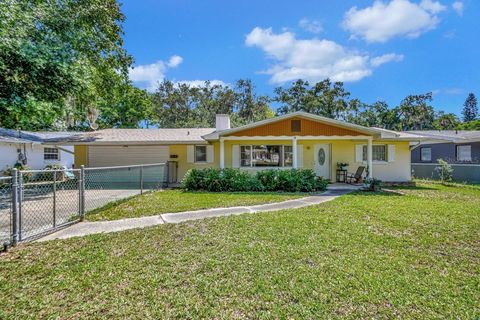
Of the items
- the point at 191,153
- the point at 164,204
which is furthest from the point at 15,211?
the point at 191,153

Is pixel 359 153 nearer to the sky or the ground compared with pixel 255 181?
nearer to the sky

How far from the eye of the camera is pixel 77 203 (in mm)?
6945

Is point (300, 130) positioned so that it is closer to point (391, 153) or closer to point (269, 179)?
point (269, 179)

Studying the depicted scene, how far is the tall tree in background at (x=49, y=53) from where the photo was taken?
8508mm

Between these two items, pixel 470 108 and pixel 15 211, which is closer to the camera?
pixel 15 211

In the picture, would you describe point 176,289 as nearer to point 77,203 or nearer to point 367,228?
point 367,228

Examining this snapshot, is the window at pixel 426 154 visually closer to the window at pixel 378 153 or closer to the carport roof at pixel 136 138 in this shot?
the window at pixel 378 153

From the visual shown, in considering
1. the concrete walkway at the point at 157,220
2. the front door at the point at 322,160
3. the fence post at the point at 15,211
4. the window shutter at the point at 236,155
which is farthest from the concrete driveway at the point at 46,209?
the front door at the point at 322,160

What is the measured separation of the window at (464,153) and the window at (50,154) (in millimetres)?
27811

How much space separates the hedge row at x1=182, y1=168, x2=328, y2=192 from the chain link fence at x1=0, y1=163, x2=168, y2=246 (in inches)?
92.3

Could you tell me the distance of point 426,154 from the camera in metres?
21.4

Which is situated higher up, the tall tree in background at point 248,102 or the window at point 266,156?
the tall tree in background at point 248,102

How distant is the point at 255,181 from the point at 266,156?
3.20 m

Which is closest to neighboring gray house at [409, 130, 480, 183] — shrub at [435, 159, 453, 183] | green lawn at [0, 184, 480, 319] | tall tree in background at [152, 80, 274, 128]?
shrub at [435, 159, 453, 183]
